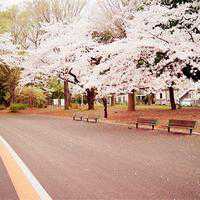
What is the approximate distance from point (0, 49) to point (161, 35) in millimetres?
37751

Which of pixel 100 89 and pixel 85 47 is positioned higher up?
pixel 85 47

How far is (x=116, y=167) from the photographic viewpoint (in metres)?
11.0

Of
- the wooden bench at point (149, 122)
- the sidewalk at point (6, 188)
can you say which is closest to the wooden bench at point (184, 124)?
the wooden bench at point (149, 122)

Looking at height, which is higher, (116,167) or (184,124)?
(184,124)

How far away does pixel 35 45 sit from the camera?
57.9 m

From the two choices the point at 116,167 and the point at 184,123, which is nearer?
the point at 116,167

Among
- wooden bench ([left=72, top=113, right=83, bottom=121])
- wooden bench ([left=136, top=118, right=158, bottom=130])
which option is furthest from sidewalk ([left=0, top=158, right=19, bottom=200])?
wooden bench ([left=72, top=113, right=83, bottom=121])

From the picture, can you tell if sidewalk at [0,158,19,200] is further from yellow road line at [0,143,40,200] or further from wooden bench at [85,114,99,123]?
wooden bench at [85,114,99,123]

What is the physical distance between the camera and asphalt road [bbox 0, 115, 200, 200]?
8.16 meters

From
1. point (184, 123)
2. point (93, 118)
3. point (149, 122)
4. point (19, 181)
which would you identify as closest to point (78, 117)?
point (93, 118)

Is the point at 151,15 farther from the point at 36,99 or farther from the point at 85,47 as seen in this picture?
the point at 36,99

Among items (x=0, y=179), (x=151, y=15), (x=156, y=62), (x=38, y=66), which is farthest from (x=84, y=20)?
(x=0, y=179)

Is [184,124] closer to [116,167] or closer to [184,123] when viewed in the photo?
[184,123]

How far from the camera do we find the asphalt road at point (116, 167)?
8156mm
